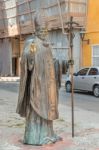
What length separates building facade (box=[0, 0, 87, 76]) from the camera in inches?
1213

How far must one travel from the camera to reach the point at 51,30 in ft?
108

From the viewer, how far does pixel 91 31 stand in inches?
1217

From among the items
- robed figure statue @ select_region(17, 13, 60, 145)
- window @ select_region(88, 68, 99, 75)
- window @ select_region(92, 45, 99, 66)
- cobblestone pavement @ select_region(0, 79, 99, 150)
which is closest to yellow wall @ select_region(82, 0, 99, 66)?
window @ select_region(92, 45, 99, 66)

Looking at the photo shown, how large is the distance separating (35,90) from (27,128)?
0.80 meters

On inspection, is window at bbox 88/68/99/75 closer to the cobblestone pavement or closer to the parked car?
the parked car

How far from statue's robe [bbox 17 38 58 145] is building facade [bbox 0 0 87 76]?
18.1 metres

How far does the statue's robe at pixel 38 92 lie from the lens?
27.6ft

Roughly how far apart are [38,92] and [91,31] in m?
22.9

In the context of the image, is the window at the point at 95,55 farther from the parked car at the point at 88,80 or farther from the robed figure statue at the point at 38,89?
the robed figure statue at the point at 38,89

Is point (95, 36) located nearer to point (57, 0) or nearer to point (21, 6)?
point (57, 0)

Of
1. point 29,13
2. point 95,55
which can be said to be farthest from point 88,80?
point 29,13

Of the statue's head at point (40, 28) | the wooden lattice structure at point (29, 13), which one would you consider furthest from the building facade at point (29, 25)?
the statue's head at point (40, 28)

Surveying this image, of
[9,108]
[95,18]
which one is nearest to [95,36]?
[95,18]

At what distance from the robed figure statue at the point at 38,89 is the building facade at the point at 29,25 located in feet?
59.4
